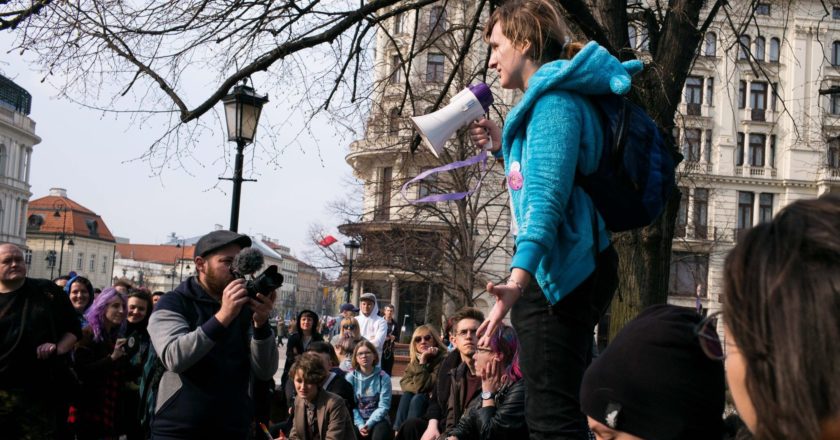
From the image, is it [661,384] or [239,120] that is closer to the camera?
[661,384]

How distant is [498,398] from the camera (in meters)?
5.21

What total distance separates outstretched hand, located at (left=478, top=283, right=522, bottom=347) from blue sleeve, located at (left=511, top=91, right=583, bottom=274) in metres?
0.09

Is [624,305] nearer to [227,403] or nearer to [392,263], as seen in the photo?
[227,403]

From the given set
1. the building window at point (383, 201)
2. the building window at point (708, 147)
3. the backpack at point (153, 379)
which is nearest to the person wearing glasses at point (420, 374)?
the backpack at point (153, 379)

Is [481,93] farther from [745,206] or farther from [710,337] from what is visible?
[745,206]

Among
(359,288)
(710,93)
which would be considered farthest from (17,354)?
(710,93)

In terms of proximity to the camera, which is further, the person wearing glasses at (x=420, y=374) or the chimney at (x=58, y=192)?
the chimney at (x=58, y=192)

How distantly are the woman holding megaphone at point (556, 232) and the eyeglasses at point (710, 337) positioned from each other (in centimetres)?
123

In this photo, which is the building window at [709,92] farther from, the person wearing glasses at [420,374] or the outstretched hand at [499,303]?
the outstretched hand at [499,303]

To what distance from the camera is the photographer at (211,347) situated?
4.26 metres

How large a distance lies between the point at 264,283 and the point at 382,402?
5246 millimetres

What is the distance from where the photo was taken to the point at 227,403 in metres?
4.50

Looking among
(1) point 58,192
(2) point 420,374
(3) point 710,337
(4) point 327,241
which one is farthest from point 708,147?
(1) point 58,192

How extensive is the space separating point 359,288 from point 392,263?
50.9ft
